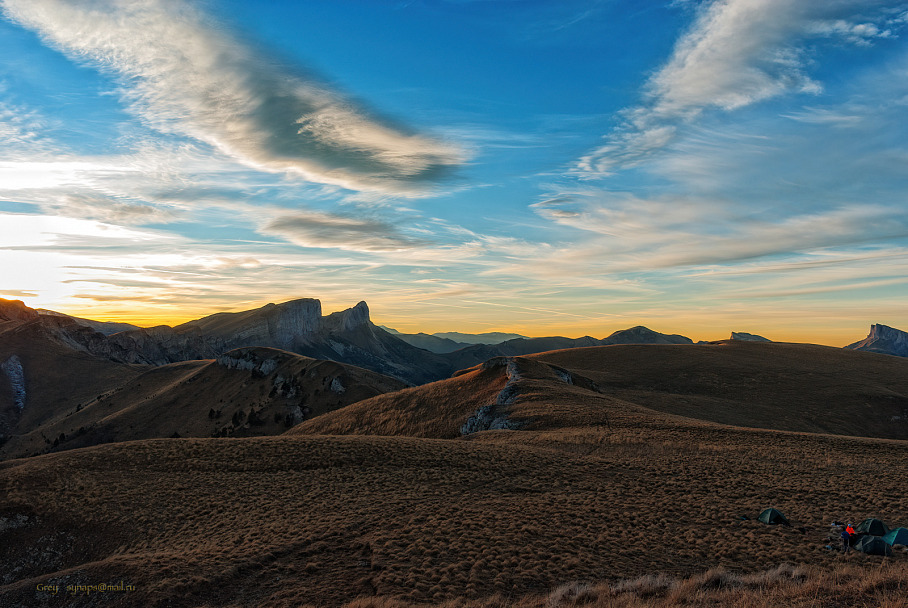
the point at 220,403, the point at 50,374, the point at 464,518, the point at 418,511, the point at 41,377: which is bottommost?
the point at 41,377

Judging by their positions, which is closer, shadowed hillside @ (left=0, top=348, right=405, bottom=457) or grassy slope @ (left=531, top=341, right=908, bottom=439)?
grassy slope @ (left=531, top=341, right=908, bottom=439)

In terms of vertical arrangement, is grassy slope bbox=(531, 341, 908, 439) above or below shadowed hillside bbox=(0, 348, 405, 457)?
above

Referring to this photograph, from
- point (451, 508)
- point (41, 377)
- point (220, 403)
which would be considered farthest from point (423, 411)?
point (41, 377)

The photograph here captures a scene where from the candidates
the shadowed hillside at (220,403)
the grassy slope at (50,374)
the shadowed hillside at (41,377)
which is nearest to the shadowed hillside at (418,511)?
the shadowed hillside at (220,403)

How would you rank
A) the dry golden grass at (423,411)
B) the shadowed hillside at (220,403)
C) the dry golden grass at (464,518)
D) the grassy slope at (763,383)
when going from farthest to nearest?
the shadowed hillside at (220,403), the grassy slope at (763,383), the dry golden grass at (423,411), the dry golden grass at (464,518)

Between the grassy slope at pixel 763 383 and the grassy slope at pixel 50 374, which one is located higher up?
the grassy slope at pixel 763 383

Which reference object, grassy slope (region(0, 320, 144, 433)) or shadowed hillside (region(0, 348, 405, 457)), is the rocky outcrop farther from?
grassy slope (region(0, 320, 144, 433))

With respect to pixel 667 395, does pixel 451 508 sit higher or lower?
lower

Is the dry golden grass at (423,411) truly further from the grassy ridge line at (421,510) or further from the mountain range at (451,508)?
the grassy ridge line at (421,510)

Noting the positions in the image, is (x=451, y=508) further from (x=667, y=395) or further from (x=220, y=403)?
(x=220, y=403)

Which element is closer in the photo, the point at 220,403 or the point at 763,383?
the point at 763,383

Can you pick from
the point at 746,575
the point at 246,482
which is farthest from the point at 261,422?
the point at 746,575

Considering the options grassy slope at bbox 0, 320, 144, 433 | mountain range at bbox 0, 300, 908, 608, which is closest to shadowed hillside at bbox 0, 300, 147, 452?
grassy slope at bbox 0, 320, 144, 433

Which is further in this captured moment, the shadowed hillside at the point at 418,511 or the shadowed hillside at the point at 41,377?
the shadowed hillside at the point at 41,377
